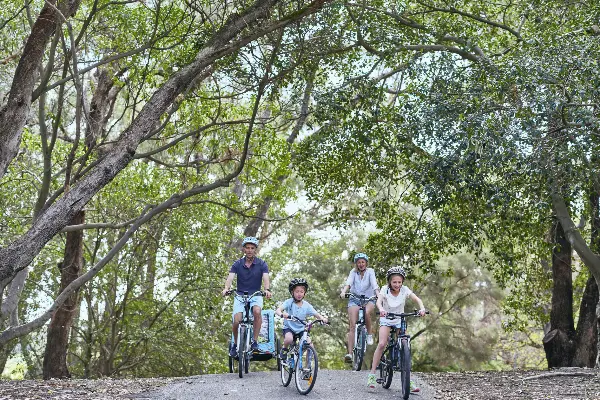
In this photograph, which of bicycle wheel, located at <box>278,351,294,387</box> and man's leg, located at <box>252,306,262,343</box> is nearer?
bicycle wheel, located at <box>278,351,294,387</box>

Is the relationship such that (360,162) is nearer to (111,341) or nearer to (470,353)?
(111,341)

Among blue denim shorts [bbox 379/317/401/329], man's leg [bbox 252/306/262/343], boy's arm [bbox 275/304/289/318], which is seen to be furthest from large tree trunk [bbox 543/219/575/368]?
boy's arm [bbox 275/304/289/318]

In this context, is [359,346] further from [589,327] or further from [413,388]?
[589,327]

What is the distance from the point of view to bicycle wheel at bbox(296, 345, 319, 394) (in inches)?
357

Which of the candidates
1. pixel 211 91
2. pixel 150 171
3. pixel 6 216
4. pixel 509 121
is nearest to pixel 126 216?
pixel 150 171

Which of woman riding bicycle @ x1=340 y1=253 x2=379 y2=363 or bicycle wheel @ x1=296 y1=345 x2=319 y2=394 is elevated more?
woman riding bicycle @ x1=340 y1=253 x2=379 y2=363

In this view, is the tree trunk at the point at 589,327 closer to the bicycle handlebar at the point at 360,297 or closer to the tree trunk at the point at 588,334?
the tree trunk at the point at 588,334

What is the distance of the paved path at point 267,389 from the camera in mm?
9086

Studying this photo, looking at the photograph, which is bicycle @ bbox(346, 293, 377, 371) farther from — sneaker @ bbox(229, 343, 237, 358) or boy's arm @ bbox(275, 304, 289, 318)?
boy's arm @ bbox(275, 304, 289, 318)

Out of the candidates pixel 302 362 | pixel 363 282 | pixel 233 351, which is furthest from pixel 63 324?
pixel 302 362

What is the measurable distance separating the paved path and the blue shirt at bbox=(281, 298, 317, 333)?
783mm

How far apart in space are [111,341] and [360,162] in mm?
7349

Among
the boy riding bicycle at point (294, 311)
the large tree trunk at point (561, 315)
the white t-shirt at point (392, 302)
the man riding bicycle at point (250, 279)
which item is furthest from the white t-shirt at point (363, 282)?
the large tree trunk at point (561, 315)

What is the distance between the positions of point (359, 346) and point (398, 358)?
3262 mm
